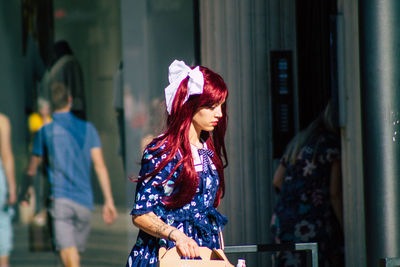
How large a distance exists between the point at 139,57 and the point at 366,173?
300 centimetres

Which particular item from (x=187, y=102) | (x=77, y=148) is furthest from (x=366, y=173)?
(x=77, y=148)

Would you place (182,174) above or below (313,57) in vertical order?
below

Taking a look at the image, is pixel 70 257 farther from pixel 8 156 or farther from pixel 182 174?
pixel 182 174

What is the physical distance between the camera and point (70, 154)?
627 centimetres

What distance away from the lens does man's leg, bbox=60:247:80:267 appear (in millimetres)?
6246

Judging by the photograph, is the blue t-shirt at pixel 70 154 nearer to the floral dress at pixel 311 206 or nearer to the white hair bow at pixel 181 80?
the floral dress at pixel 311 206

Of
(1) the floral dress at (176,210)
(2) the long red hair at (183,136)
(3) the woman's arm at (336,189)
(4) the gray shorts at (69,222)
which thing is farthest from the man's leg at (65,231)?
(2) the long red hair at (183,136)

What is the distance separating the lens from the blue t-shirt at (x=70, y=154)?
20.5ft

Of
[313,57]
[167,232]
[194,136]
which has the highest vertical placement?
[313,57]

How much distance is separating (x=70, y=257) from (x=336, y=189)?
2509mm

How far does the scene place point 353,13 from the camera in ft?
15.5

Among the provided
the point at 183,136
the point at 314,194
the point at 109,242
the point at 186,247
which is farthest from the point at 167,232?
the point at 109,242

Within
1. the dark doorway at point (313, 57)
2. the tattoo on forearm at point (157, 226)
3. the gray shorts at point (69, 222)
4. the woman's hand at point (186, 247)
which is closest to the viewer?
the woman's hand at point (186, 247)

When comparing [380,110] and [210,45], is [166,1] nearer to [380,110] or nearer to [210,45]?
[210,45]
